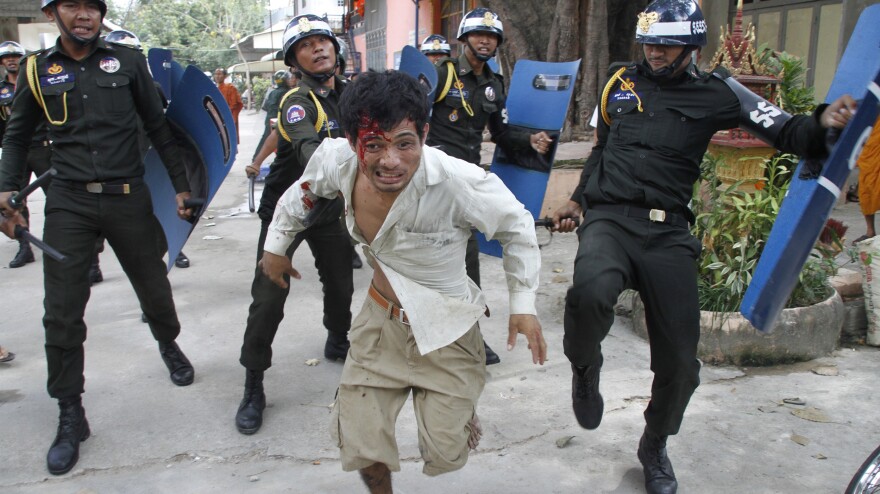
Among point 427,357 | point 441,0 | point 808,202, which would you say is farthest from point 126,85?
point 441,0

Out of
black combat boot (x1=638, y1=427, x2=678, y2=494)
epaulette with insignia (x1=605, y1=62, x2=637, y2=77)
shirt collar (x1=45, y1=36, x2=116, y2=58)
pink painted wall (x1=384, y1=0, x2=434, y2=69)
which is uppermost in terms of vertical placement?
pink painted wall (x1=384, y1=0, x2=434, y2=69)

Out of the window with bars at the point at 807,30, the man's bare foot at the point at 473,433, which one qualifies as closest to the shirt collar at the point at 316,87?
the man's bare foot at the point at 473,433

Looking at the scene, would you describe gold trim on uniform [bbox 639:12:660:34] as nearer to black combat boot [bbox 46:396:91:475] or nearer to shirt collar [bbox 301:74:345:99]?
shirt collar [bbox 301:74:345:99]

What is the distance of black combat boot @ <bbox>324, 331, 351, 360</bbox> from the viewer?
4227 mm

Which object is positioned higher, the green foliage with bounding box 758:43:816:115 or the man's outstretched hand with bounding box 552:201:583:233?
the green foliage with bounding box 758:43:816:115

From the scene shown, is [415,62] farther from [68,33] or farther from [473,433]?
[473,433]

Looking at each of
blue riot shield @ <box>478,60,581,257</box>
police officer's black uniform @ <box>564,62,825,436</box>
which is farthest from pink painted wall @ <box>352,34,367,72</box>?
police officer's black uniform @ <box>564,62,825,436</box>

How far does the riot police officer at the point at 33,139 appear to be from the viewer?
235 inches

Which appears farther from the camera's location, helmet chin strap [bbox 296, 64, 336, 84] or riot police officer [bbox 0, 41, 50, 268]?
riot police officer [bbox 0, 41, 50, 268]

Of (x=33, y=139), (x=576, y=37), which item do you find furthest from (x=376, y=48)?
(x=33, y=139)

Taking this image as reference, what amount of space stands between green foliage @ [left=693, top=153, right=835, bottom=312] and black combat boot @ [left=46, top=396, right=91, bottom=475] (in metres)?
3.21

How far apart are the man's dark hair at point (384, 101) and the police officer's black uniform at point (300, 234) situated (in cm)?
107

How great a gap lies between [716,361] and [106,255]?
5.47 metres

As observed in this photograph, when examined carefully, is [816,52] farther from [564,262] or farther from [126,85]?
[126,85]
